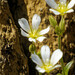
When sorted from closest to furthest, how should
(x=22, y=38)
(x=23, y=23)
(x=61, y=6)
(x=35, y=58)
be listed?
(x=35, y=58) → (x=23, y=23) → (x=61, y=6) → (x=22, y=38)

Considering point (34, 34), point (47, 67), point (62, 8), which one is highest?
point (62, 8)

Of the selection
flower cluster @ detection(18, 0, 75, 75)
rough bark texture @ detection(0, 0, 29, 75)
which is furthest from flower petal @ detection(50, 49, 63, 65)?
rough bark texture @ detection(0, 0, 29, 75)

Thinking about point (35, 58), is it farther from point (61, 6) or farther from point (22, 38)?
point (22, 38)

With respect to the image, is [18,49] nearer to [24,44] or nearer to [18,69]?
[18,69]

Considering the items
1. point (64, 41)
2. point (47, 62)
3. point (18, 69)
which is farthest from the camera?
point (64, 41)

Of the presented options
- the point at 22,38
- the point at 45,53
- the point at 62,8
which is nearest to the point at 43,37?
the point at 45,53

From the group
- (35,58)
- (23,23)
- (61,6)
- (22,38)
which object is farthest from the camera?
(22,38)

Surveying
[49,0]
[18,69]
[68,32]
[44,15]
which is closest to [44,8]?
[44,15]

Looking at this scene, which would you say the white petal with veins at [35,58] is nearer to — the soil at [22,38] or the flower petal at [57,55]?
the flower petal at [57,55]
